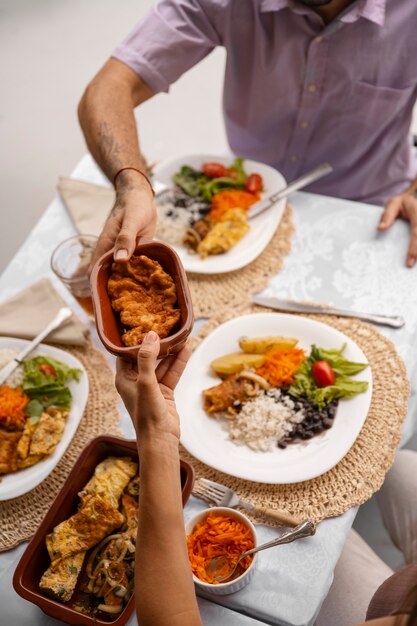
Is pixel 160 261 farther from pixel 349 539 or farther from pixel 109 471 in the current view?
pixel 349 539

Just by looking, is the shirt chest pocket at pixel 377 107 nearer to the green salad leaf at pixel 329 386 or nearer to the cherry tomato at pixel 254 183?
the cherry tomato at pixel 254 183

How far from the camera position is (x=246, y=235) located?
2148 millimetres

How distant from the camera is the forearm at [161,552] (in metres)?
1.18

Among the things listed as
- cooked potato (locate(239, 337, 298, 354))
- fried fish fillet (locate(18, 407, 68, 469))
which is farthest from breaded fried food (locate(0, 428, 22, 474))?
cooked potato (locate(239, 337, 298, 354))

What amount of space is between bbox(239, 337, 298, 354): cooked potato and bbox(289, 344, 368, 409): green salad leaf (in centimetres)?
8

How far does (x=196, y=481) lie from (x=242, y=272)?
79cm

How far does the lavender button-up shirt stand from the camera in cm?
209

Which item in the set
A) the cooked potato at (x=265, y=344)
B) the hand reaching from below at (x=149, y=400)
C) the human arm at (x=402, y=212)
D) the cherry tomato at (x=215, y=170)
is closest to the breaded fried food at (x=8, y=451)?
the hand reaching from below at (x=149, y=400)

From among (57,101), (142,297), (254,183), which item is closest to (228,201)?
(254,183)

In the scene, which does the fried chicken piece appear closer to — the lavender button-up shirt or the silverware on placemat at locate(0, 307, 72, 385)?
the silverware on placemat at locate(0, 307, 72, 385)

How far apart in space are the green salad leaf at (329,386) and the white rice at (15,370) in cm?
82

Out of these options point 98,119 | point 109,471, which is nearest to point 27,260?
point 98,119

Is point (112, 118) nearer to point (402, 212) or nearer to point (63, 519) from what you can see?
point (402, 212)

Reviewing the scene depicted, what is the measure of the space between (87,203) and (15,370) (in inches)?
30.5
